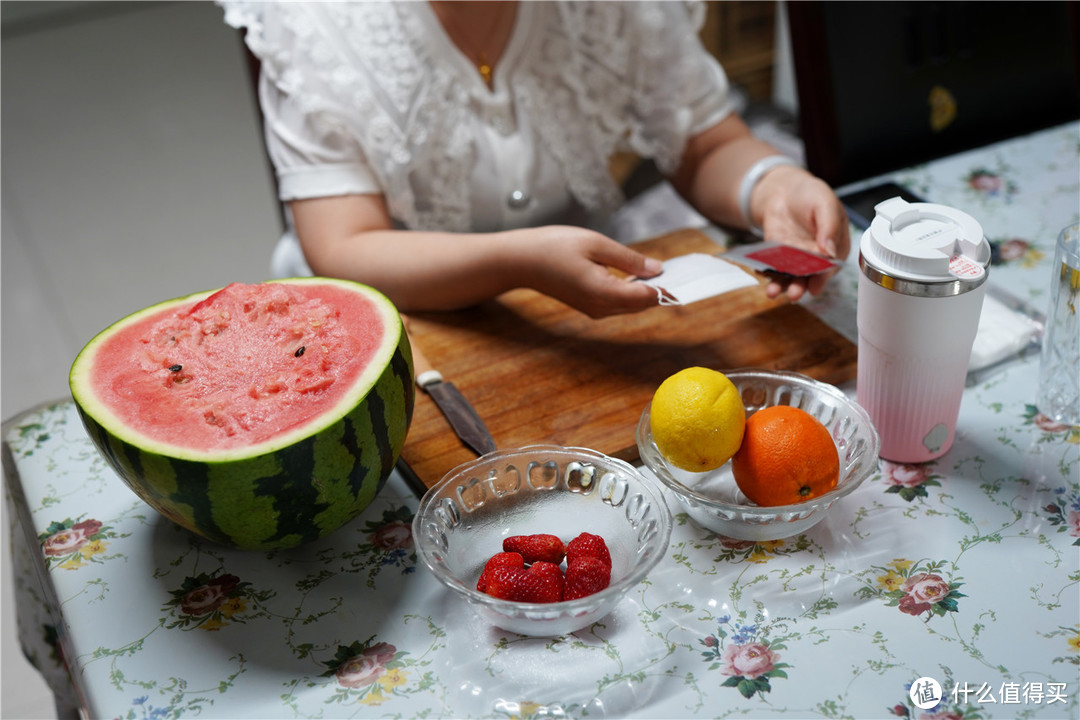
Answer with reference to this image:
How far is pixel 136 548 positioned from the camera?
0.99 m

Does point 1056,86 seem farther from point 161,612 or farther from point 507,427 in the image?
point 161,612

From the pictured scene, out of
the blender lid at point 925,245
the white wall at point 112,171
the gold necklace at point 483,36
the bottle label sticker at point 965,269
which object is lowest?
the white wall at point 112,171

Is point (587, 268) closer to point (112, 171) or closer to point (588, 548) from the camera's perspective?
point (588, 548)

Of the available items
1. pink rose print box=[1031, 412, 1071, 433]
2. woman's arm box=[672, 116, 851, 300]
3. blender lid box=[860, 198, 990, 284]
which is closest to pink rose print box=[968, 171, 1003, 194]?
woman's arm box=[672, 116, 851, 300]

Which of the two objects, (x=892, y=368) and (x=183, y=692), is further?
(x=892, y=368)

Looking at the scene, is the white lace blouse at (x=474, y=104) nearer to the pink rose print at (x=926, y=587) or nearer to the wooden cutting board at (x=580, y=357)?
the wooden cutting board at (x=580, y=357)

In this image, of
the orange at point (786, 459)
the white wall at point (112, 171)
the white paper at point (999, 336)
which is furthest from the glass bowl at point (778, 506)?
the white wall at point (112, 171)

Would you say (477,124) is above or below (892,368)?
above

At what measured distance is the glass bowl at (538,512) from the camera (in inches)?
33.4

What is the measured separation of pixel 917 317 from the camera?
896mm

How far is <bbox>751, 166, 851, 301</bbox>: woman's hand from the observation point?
1.25 metres

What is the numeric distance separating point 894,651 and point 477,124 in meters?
1.01

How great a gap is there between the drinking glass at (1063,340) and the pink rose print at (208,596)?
0.92m

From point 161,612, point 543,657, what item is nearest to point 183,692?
point 161,612
